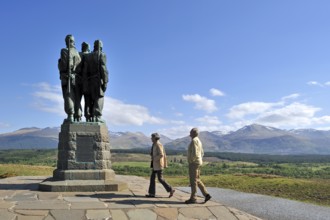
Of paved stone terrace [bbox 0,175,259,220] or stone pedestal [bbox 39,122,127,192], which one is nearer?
paved stone terrace [bbox 0,175,259,220]

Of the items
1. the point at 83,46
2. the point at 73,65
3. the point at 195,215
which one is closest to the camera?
the point at 195,215

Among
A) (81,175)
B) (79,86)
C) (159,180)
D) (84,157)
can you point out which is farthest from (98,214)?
(79,86)

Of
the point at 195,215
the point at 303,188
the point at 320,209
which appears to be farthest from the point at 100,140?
the point at 303,188

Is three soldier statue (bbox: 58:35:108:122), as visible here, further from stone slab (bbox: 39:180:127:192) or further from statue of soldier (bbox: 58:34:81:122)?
stone slab (bbox: 39:180:127:192)

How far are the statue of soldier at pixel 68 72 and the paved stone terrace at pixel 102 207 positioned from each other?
3736 millimetres

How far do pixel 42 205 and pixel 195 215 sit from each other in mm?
4121

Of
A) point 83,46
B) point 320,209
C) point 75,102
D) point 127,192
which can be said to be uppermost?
point 83,46

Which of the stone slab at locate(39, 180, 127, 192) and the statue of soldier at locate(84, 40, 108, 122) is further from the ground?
the statue of soldier at locate(84, 40, 108, 122)

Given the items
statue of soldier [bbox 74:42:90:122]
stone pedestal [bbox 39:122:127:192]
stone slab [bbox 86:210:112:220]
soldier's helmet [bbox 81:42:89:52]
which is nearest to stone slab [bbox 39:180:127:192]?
stone pedestal [bbox 39:122:127:192]

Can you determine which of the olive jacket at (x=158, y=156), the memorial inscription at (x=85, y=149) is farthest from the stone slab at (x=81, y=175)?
the olive jacket at (x=158, y=156)

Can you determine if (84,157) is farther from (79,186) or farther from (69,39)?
(69,39)

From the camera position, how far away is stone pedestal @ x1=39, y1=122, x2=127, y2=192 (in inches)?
519

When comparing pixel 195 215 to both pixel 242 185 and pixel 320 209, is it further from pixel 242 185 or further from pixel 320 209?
pixel 242 185

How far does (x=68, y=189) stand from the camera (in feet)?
40.7
